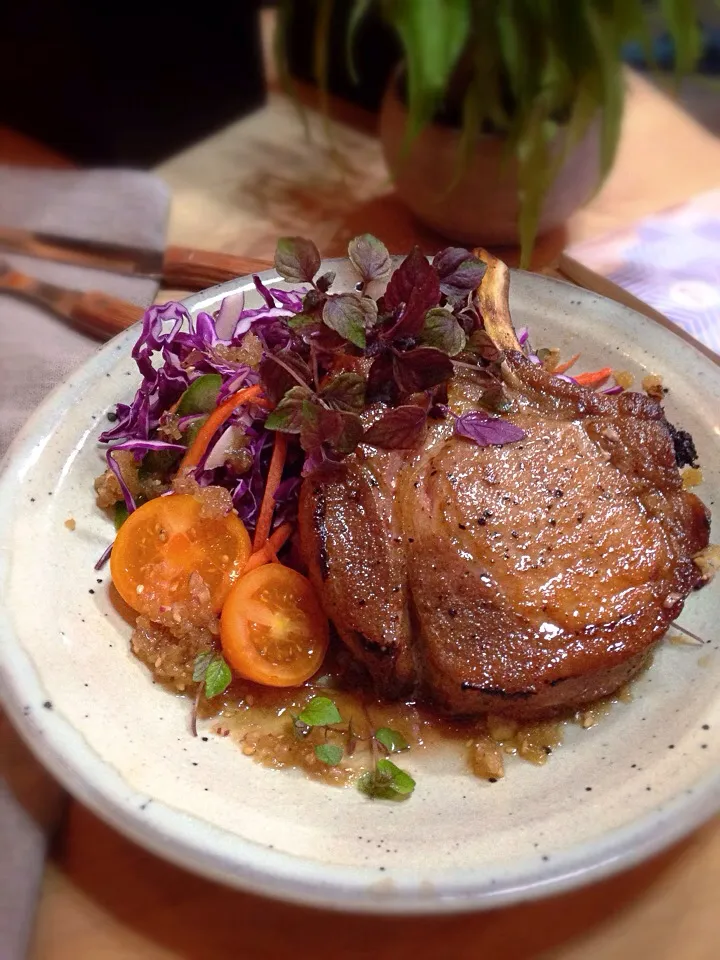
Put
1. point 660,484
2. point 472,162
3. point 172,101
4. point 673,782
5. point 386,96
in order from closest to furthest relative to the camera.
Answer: point 673,782 → point 660,484 → point 472,162 → point 386,96 → point 172,101

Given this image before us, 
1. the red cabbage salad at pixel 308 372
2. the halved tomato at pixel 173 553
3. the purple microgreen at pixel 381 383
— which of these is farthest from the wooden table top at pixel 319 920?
the purple microgreen at pixel 381 383

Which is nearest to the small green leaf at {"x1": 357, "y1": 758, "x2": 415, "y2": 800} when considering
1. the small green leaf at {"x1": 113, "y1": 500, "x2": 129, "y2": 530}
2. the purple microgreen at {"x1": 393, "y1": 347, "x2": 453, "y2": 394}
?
the purple microgreen at {"x1": 393, "y1": 347, "x2": 453, "y2": 394}

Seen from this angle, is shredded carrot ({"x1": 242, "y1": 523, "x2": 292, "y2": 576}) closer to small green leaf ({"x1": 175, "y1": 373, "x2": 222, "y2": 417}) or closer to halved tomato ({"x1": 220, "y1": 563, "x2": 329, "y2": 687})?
halved tomato ({"x1": 220, "y1": 563, "x2": 329, "y2": 687})

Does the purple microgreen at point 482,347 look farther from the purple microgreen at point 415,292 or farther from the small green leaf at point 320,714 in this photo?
the small green leaf at point 320,714

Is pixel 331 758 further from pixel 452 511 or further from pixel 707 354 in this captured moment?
pixel 707 354

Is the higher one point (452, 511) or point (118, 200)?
point (452, 511)

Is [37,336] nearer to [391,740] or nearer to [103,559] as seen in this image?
[103,559]

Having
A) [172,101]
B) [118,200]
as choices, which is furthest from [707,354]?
[172,101]
